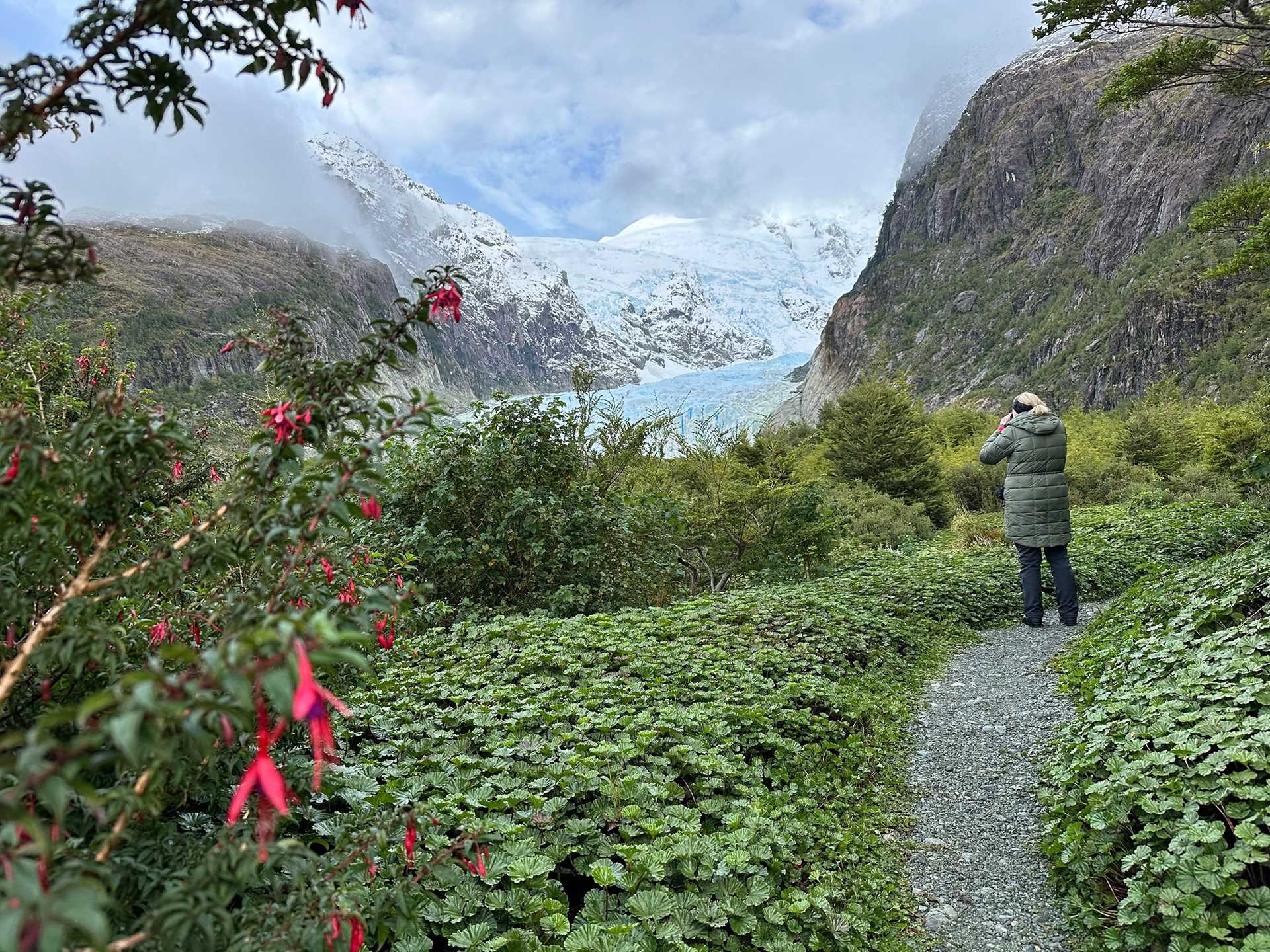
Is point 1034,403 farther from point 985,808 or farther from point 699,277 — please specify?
point 699,277

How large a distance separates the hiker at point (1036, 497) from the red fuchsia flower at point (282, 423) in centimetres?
804

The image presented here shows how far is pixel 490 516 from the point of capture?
7.73m

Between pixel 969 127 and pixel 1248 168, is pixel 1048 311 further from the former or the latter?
pixel 969 127

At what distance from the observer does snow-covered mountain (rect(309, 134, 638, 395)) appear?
156500 millimetres

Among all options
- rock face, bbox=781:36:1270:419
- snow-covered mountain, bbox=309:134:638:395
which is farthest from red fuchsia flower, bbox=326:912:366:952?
snow-covered mountain, bbox=309:134:638:395

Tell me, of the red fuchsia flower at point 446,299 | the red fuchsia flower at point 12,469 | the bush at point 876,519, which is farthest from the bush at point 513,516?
the bush at point 876,519

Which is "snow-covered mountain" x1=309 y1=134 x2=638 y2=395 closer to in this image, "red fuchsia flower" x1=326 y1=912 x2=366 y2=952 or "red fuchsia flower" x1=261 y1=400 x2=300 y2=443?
"red fuchsia flower" x1=261 y1=400 x2=300 y2=443

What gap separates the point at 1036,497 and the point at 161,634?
8.62 metres

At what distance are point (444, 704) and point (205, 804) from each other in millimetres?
2256

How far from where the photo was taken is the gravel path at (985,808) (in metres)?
3.36

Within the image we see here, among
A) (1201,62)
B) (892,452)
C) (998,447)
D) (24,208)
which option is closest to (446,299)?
(24,208)

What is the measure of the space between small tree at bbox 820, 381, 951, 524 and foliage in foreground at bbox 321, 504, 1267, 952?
37.5 ft

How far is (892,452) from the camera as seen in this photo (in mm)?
18219

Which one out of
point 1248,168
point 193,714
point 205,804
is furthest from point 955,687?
point 1248,168
